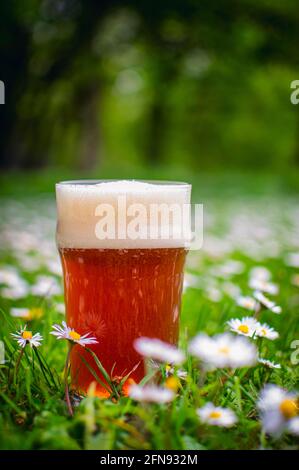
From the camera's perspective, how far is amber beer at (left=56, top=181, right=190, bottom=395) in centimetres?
172

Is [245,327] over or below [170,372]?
over

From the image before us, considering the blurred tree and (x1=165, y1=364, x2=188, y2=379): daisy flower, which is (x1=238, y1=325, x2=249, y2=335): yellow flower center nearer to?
(x1=165, y1=364, x2=188, y2=379): daisy flower

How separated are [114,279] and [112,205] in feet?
0.76

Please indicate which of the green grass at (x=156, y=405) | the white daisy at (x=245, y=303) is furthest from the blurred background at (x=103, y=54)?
the white daisy at (x=245, y=303)

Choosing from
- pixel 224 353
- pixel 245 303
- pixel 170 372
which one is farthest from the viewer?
pixel 245 303

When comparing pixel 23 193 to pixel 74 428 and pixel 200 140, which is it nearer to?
pixel 74 428

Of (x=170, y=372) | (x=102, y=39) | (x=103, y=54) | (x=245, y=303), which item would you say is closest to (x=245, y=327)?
(x=170, y=372)

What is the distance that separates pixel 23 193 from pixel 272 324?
30.0ft

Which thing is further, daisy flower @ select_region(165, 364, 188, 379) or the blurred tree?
the blurred tree

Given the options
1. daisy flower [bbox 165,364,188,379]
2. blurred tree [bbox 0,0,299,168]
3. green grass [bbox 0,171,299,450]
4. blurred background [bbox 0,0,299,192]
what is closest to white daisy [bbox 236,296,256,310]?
green grass [bbox 0,171,299,450]

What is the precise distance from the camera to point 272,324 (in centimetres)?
259

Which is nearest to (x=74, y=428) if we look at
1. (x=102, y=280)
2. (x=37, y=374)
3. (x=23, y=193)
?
(x=37, y=374)

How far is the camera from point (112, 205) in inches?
67.0
